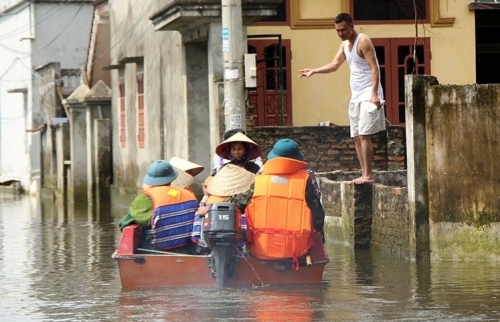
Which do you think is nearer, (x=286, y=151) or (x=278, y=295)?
(x=278, y=295)

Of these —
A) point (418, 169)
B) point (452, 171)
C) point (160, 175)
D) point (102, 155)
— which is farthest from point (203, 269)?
point (102, 155)

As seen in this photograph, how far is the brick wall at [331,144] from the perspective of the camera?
21.2 meters

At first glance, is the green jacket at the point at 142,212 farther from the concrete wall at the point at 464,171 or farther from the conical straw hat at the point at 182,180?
the concrete wall at the point at 464,171

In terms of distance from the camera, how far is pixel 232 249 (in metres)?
12.3

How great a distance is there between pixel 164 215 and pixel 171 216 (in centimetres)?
7

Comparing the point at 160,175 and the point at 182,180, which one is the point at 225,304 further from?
the point at 182,180

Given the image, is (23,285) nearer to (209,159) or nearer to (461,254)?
(461,254)

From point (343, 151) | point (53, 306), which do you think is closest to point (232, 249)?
point (53, 306)

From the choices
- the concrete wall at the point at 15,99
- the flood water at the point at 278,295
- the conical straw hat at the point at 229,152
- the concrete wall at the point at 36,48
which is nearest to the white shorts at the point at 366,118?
the flood water at the point at 278,295

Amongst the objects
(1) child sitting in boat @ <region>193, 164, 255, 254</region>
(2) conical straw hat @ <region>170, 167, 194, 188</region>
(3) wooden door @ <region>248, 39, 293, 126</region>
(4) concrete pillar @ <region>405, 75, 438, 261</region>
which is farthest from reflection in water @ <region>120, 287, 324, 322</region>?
(3) wooden door @ <region>248, 39, 293, 126</region>

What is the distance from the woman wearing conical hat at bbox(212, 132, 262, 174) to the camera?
533 inches

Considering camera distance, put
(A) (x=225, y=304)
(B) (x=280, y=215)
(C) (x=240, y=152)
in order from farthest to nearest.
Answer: (C) (x=240, y=152)
(B) (x=280, y=215)
(A) (x=225, y=304)

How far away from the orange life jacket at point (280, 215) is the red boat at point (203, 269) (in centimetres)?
13

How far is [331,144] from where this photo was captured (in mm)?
21297
